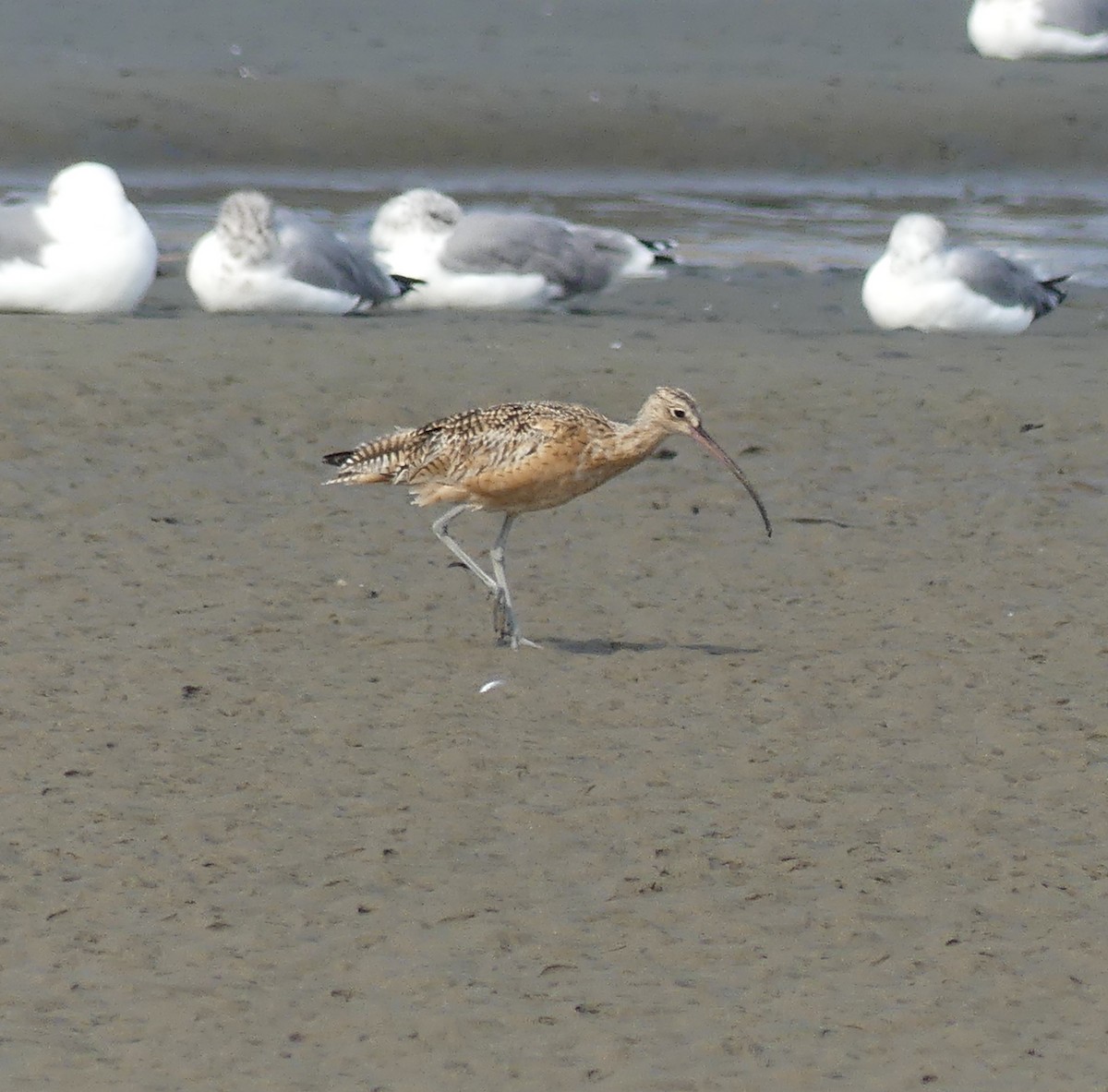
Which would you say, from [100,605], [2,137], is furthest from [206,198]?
[100,605]

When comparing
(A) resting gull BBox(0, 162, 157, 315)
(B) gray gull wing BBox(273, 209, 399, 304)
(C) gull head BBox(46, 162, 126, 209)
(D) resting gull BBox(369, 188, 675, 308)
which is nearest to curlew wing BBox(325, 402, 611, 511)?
(A) resting gull BBox(0, 162, 157, 315)

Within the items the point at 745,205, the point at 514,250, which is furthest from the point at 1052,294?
the point at 745,205

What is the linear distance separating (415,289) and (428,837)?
717 cm

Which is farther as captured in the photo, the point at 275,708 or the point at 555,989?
the point at 275,708

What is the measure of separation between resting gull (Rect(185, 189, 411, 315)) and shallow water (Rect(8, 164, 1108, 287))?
2.91 meters

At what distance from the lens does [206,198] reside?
1705 cm

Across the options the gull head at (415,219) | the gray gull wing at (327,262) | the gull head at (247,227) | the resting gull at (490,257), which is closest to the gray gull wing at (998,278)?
the resting gull at (490,257)

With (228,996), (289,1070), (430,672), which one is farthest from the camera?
(430,672)

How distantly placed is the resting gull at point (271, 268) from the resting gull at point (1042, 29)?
11.9m

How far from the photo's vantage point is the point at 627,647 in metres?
6.83

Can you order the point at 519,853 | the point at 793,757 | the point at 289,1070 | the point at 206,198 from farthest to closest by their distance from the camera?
the point at 206,198, the point at 793,757, the point at 519,853, the point at 289,1070

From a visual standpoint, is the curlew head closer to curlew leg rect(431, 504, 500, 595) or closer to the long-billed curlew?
the long-billed curlew

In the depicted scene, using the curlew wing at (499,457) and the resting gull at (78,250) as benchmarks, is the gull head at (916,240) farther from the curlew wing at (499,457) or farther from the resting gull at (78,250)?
the curlew wing at (499,457)

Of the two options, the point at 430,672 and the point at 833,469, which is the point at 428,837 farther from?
the point at 833,469
